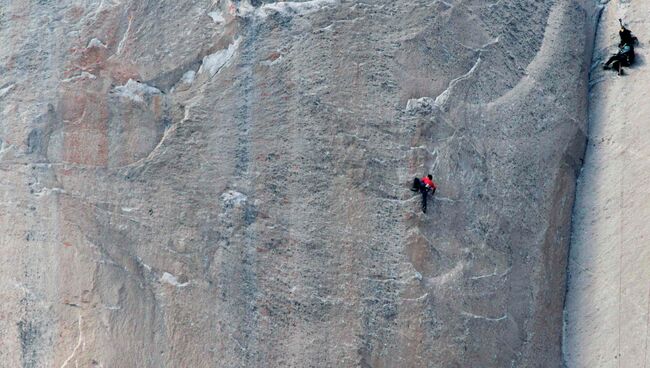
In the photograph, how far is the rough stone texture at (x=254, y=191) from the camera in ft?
31.6

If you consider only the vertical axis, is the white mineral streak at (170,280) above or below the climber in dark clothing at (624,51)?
below

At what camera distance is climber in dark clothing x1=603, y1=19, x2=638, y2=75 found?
11.0 m

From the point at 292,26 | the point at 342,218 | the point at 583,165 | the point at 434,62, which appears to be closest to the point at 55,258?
the point at 342,218

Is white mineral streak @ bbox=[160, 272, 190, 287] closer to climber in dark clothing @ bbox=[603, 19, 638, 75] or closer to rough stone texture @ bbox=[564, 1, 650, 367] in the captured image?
rough stone texture @ bbox=[564, 1, 650, 367]

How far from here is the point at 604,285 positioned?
10.5 meters

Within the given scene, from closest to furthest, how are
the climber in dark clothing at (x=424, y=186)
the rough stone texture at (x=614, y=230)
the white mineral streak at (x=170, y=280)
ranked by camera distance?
the climber in dark clothing at (x=424, y=186) < the white mineral streak at (x=170, y=280) < the rough stone texture at (x=614, y=230)

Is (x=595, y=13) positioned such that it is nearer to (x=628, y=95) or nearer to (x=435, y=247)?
(x=628, y=95)

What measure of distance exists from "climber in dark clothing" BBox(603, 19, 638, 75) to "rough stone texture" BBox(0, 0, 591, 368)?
2400mm

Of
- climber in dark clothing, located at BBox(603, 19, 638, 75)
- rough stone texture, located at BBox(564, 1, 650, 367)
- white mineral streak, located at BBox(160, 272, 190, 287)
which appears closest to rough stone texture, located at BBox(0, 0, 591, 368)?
white mineral streak, located at BBox(160, 272, 190, 287)

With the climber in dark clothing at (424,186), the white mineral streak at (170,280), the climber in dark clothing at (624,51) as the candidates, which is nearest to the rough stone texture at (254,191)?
the white mineral streak at (170,280)

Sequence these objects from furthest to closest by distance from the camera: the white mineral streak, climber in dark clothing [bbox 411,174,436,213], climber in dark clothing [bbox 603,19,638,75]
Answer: climber in dark clothing [bbox 603,19,638,75], the white mineral streak, climber in dark clothing [bbox 411,174,436,213]

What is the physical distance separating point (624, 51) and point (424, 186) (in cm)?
413

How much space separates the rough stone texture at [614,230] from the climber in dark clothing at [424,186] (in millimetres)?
2713

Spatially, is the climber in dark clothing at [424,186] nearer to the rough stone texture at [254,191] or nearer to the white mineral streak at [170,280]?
the rough stone texture at [254,191]
